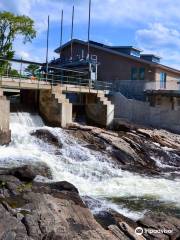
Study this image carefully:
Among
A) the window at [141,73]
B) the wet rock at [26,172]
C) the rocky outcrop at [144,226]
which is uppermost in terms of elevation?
the window at [141,73]

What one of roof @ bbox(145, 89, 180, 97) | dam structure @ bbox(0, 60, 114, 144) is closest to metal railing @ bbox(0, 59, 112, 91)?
dam structure @ bbox(0, 60, 114, 144)

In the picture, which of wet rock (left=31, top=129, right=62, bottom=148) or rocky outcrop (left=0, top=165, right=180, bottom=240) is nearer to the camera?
rocky outcrop (left=0, top=165, right=180, bottom=240)

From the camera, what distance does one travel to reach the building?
34.5 meters

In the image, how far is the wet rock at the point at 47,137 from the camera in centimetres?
2381

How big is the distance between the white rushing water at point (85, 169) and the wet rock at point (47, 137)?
29 centimetres

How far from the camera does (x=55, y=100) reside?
2867 centimetres

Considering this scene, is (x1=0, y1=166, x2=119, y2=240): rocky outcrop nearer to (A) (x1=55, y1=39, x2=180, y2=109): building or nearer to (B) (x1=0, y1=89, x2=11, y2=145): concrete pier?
(B) (x1=0, y1=89, x2=11, y2=145): concrete pier

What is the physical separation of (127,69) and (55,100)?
12.5 metres

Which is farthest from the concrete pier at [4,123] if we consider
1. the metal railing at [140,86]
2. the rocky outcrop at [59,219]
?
the metal railing at [140,86]

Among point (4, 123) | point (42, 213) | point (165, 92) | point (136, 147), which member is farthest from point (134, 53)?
point (42, 213)

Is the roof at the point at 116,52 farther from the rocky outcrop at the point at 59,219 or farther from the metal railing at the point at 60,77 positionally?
the rocky outcrop at the point at 59,219

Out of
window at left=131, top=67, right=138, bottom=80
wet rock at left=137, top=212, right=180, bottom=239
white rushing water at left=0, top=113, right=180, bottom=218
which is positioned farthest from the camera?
window at left=131, top=67, right=138, bottom=80

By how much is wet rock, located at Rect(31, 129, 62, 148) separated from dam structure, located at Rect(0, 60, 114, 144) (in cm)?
185

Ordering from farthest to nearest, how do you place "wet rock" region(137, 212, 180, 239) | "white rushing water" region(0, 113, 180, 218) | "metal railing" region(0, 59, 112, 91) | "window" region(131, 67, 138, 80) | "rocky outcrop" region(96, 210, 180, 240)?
"window" region(131, 67, 138, 80) < "metal railing" region(0, 59, 112, 91) < "white rushing water" region(0, 113, 180, 218) < "wet rock" region(137, 212, 180, 239) < "rocky outcrop" region(96, 210, 180, 240)
